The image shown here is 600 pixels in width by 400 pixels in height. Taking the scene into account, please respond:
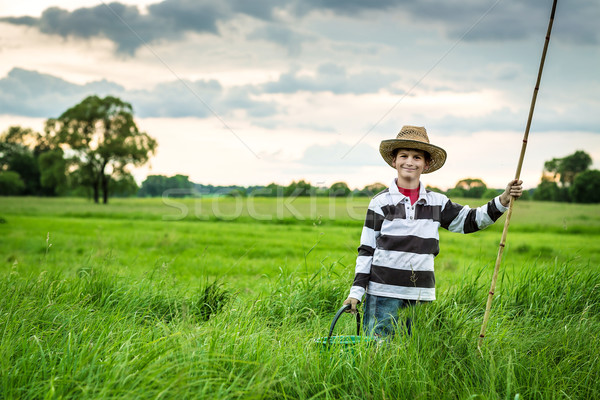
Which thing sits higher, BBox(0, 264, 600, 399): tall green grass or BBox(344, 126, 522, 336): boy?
BBox(344, 126, 522, 336): boy

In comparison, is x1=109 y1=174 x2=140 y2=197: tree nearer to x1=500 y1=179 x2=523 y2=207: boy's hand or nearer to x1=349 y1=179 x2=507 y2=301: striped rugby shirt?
x1=349 y1=179 x2=507 y2=301: striped rugby shirt

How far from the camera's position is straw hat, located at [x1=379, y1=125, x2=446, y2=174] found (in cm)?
386

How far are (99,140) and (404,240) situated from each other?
2005 inches

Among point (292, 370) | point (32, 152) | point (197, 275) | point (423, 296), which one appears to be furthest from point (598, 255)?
point (32, 152)

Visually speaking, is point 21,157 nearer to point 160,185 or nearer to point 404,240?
point 160,185

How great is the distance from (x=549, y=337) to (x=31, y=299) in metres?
4.70

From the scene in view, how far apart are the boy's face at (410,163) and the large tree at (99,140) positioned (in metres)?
48.4

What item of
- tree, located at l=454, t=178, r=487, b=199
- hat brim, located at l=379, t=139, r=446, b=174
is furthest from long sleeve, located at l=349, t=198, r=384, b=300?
tree, located at l=454, t=178, r=487, b=199

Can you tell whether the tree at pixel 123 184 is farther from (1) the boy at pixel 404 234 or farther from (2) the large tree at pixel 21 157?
(1) the boy at pixel 404 234

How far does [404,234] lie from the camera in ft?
12.2

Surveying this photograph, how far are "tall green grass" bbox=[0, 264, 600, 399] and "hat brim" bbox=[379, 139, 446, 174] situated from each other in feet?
4.20

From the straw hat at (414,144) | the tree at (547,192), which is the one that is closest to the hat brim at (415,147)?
the straw hat at (414,144)

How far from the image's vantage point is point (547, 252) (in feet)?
44.1

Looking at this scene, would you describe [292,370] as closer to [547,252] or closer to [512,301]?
[512,301]
